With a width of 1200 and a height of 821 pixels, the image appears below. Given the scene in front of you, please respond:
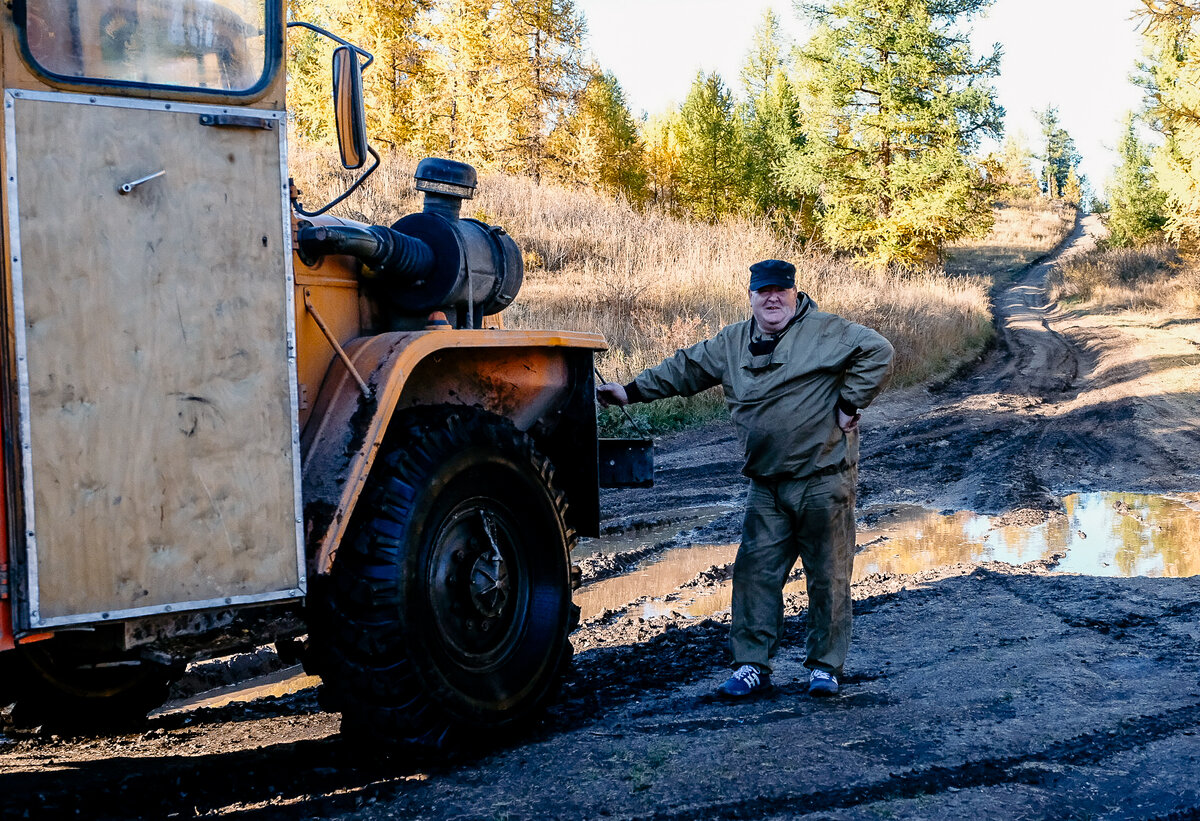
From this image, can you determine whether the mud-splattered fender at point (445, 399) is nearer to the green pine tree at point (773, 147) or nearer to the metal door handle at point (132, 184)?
the metal door handle at point (132, 184)

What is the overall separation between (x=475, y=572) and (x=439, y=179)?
1549mm

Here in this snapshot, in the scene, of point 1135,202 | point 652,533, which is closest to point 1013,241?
point 1135,202

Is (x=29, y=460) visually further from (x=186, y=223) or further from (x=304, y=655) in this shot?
(x=304, y=655)

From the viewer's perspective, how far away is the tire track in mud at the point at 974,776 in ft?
10.6

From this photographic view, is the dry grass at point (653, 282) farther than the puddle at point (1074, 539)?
Yes

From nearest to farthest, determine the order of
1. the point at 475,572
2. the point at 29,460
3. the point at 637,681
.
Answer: the point at 29,460 → the point at 475,572 → the point at 637,681

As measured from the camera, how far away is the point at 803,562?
15.3ft

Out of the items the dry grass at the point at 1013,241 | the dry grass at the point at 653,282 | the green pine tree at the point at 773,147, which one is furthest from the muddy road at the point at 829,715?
the dry grass at the point at 1013,241

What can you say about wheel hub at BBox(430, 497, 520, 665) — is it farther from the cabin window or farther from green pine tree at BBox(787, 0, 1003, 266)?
green pine tree at BBox(787, 0, 1003, 266)

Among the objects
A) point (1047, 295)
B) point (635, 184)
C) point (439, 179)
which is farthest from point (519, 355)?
point (1047, 295)

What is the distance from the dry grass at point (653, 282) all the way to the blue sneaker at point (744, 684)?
9174 mm

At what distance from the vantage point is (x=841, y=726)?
4.00 meters

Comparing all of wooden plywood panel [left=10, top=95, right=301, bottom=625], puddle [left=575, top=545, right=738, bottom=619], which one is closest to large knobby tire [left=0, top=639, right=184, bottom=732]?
wooden plywood panel [left=10, top=95, right=301, bottom=625]

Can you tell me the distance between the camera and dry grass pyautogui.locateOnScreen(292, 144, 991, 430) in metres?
16.5
